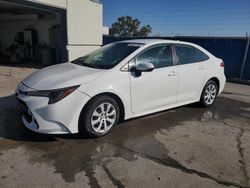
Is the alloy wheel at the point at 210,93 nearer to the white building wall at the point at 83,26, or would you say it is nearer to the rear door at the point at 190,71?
the rear door at the point at 190,71

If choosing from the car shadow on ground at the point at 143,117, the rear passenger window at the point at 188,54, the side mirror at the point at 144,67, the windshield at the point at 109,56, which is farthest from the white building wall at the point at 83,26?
the side mirror at the point at 144,67

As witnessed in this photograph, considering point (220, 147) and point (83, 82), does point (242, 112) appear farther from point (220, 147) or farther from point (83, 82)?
point (83, 82)

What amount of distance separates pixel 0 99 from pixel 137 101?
354 cm

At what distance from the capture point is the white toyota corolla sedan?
3.46 metres

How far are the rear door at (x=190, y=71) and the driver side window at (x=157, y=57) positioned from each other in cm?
23

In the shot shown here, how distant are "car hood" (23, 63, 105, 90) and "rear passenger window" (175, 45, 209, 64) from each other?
182cm

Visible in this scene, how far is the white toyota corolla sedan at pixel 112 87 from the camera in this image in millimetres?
3463

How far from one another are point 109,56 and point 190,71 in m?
1.69

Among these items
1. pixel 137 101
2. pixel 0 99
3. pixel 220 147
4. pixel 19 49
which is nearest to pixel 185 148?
pixel 220 147

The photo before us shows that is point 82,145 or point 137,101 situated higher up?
point 137,101

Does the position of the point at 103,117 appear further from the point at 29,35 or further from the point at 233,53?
the point at 29,35

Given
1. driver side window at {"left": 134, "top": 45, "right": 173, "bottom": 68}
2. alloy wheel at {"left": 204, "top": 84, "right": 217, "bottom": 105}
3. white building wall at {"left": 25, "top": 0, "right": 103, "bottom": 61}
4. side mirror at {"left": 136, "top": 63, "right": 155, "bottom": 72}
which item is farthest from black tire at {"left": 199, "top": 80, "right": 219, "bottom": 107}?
white building wall at {"left": 25, "top": 0, "right": 103, "bottom": 61}

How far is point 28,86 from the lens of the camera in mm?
3715

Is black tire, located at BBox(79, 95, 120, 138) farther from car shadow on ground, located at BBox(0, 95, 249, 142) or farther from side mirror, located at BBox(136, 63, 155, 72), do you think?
side mirror, located at BBox(136, 63, 155, 72)
